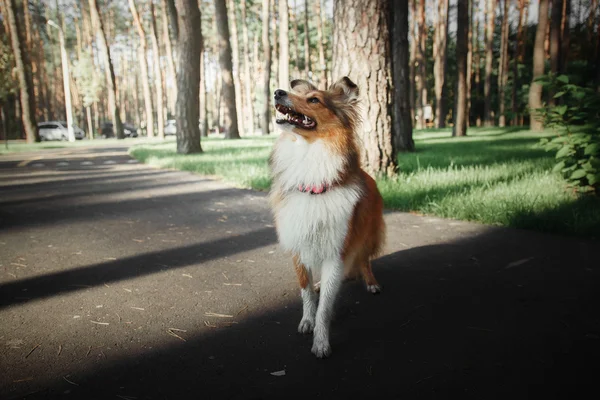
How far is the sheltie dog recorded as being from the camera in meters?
2.60

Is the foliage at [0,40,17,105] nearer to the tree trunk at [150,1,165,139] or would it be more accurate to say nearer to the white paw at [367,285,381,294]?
the tree trunk at [150,1,165,139]

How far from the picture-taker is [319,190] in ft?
8.70

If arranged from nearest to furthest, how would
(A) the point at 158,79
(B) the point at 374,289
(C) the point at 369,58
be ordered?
1. (B) the point at 374,289
2. (C) the point at 369,58
3. (A) the point at 158,79

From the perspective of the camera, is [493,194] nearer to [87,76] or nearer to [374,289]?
[374,289]

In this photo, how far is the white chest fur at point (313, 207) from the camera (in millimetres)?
2600

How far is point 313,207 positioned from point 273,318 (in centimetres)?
93

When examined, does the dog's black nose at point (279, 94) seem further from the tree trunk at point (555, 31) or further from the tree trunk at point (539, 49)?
the tree trunk at point (555, 31)

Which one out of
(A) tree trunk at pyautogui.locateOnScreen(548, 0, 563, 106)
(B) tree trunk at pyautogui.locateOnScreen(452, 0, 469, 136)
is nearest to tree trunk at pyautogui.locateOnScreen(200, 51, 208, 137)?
(B) tree trunk at pyautogui.locateOnScreen(452, 0, 469, 136)

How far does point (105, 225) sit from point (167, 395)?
4.31 metres

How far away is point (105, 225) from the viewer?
5.58 metres

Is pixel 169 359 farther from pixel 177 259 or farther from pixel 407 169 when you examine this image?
pixel 407 169

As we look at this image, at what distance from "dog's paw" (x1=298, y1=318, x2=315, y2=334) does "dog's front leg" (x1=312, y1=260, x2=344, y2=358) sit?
0.16 meters

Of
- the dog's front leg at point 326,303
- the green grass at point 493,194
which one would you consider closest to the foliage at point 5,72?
the green grass at point 493,194

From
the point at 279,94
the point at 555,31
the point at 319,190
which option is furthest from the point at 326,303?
the point at 555,31
